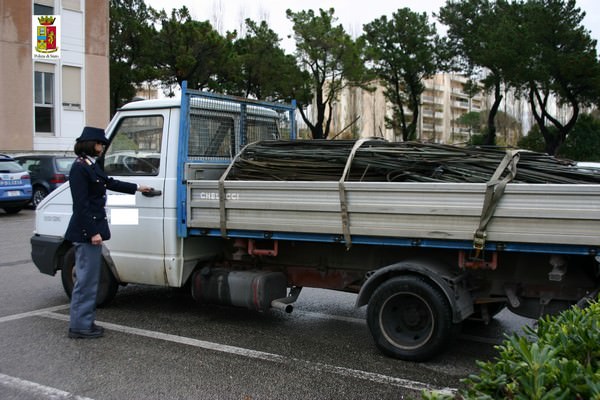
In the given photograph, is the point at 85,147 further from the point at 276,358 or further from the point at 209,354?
the point at 276,358

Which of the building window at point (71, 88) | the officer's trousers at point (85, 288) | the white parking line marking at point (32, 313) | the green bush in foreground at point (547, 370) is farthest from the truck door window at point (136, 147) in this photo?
the building window at point (71, 88)

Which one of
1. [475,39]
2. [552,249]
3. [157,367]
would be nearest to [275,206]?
[157,367]

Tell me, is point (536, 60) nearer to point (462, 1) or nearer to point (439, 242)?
point (462, 1)

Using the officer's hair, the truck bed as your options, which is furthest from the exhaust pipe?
the officer's hair

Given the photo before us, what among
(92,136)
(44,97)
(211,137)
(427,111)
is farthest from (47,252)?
(427,111)

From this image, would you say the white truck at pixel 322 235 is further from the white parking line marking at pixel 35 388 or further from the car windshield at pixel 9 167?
the car windshield at pixel 9 167

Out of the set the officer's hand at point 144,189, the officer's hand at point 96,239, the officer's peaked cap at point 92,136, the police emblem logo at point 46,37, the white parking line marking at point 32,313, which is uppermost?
the police emblem logo at point 46,37

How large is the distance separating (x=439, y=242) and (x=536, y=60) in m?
29.1

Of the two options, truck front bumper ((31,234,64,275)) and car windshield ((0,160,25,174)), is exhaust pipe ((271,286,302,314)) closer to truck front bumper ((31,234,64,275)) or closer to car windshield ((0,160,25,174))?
truck front bumper ((31,234,64,275))

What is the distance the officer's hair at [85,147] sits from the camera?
5.61m

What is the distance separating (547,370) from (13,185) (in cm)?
1633

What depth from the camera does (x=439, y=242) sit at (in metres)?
4.76

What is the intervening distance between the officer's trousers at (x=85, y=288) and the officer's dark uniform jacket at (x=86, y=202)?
0.48 ft

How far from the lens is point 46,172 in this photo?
1764 cm
